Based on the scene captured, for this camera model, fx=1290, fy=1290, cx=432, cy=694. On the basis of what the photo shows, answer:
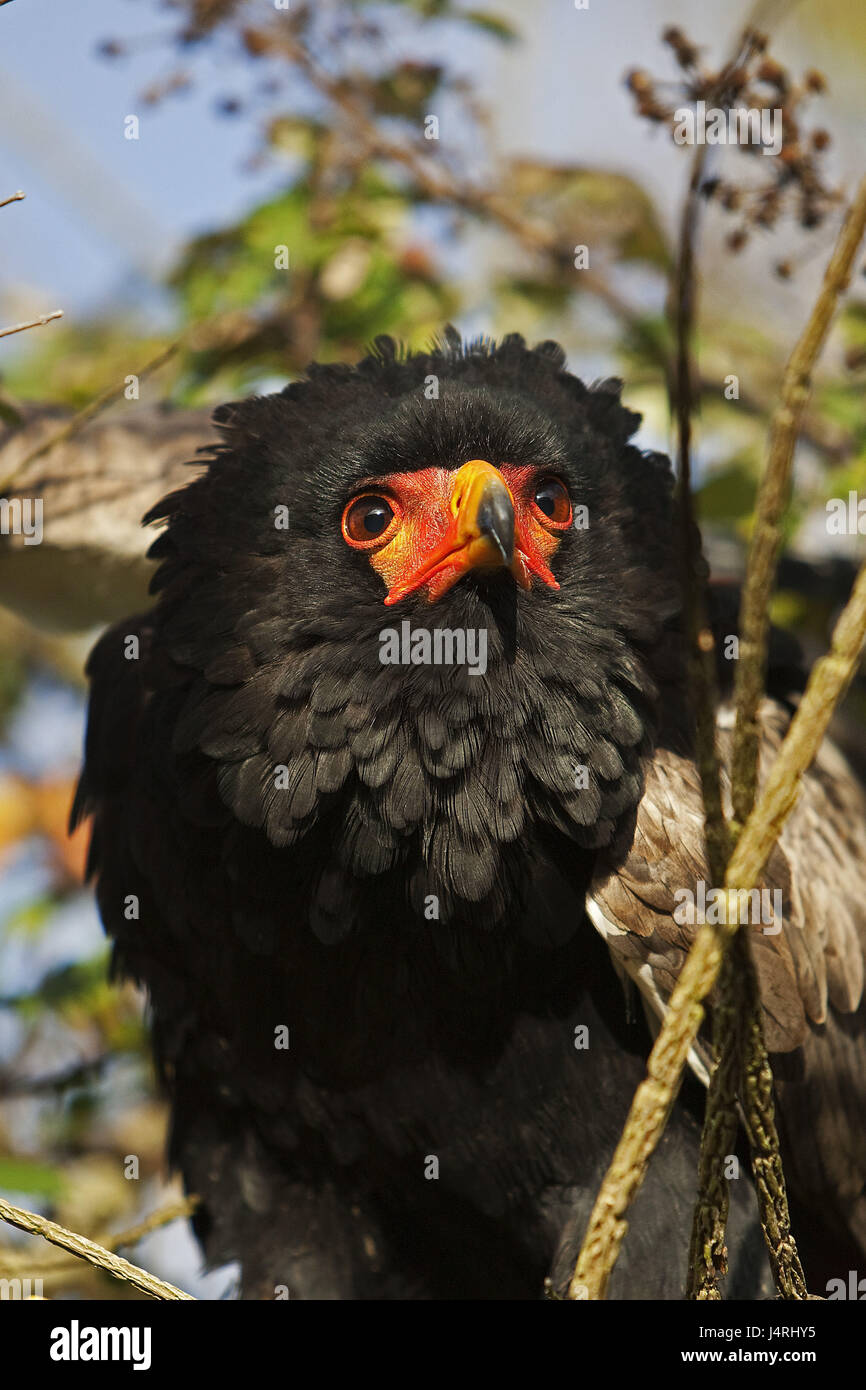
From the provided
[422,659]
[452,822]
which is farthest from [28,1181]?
[422,659]

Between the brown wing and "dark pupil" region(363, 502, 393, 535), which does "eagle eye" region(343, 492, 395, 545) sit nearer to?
"dark pupil" region(363, 502, 393, 535)

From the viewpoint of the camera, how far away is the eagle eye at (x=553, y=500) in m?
4.14

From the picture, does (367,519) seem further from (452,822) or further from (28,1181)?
(28,1181)

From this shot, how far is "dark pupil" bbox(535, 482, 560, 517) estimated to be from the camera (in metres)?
4.14

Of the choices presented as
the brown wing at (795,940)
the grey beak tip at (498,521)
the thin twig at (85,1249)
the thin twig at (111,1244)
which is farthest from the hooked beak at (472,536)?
the thin twig at (111,1244)

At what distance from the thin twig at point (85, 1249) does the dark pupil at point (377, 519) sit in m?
2.14

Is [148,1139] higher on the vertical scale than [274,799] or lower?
lower

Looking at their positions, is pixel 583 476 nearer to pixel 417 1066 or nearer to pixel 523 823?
pixel 523 823

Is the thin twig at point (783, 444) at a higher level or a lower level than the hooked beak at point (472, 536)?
lower

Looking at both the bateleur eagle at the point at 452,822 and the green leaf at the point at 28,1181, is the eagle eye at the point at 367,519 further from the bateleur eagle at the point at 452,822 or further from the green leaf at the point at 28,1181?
the green leaf at the point at 28,1181

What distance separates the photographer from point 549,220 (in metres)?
7.16

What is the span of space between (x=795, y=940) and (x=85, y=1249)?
8.15 ft

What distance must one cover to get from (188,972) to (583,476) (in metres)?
2.23

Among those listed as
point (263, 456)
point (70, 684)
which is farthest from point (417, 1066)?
point (70, 684)
